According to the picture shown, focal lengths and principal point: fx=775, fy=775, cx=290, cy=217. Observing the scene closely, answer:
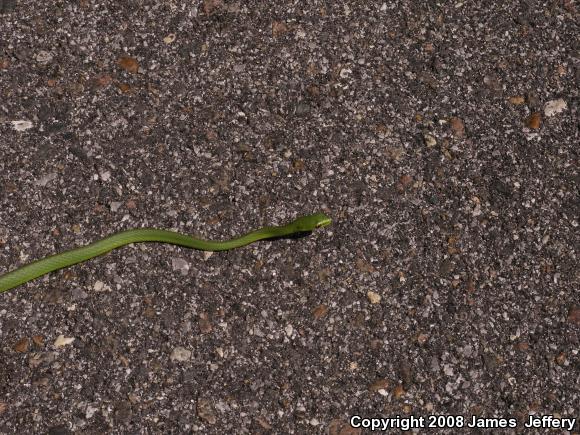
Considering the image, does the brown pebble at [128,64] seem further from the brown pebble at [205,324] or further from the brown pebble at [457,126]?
the brown pebble at [457,126]

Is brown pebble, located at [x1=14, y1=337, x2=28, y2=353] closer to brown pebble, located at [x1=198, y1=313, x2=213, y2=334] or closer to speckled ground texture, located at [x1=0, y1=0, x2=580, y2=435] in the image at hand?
speckled ground texture, located at [x1=0, y1=0, x2=580, y2=435]

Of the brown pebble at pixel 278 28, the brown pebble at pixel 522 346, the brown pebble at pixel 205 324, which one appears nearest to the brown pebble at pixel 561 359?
the brown pebble at pixel 522 346

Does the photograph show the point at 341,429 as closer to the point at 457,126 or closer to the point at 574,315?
the point at 574,315

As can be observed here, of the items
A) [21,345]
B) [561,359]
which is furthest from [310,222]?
[21,345]

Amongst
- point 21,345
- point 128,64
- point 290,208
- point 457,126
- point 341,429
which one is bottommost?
point 341,429

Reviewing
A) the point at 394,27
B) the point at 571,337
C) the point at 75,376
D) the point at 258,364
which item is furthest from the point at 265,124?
the point at 571,337
